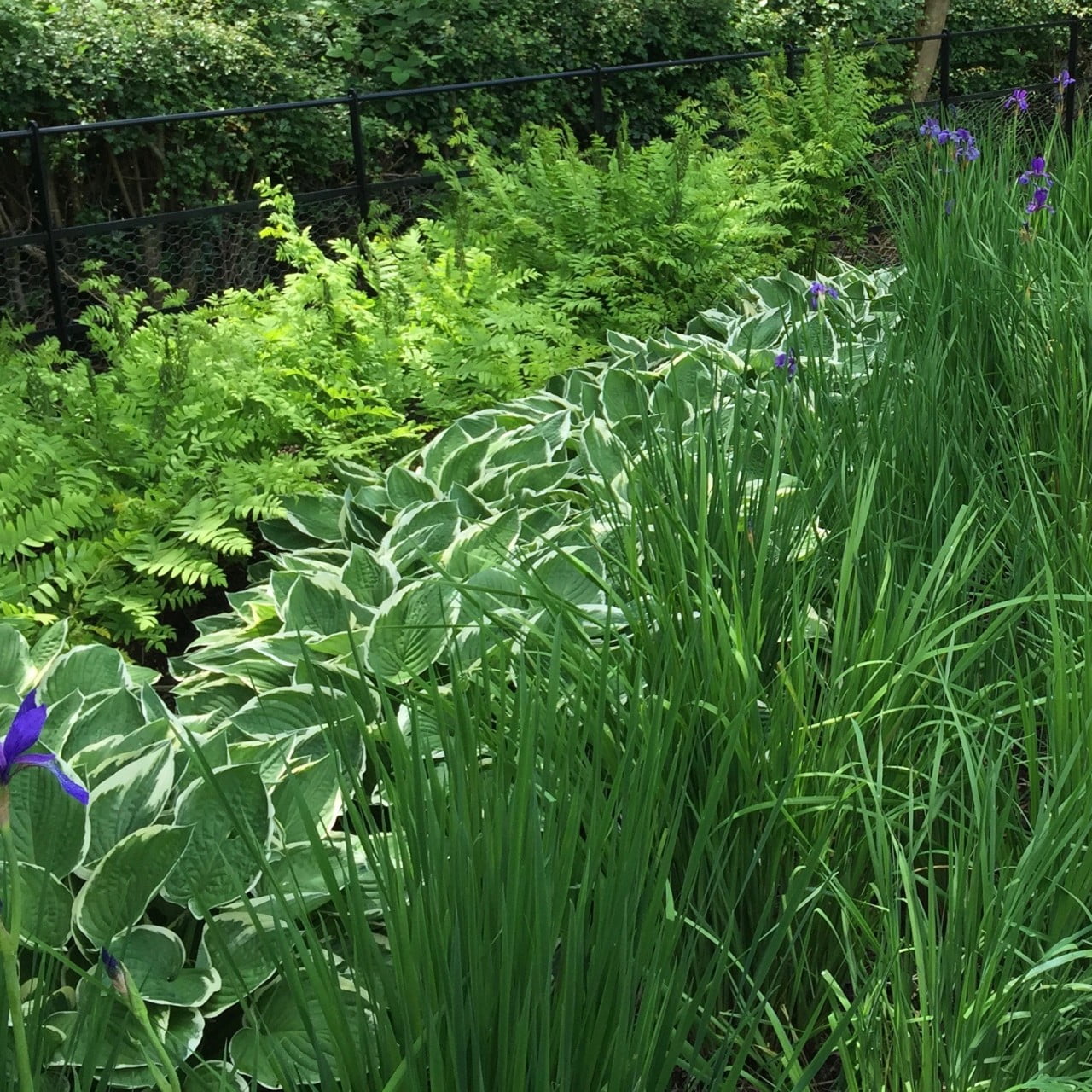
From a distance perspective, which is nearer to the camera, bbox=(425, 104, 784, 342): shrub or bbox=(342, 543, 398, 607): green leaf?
bbox=(342, 543, 398, 607): green leaf

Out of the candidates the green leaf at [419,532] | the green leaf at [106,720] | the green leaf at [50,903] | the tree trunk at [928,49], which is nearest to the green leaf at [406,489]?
the green leaf at [419,532]

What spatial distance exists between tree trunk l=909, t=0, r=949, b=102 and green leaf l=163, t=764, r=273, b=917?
9.48 meters

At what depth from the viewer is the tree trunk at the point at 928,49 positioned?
398 inches

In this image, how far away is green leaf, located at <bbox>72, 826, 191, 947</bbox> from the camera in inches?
61.0

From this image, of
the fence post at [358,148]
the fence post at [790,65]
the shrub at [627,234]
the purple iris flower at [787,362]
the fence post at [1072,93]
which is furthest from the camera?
the fence post at [1072,93]

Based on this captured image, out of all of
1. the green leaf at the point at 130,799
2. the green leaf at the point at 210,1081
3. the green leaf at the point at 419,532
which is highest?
the green leaf at the point at 130,799

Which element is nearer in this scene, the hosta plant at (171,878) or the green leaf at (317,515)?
the hosta plant at (171,878)

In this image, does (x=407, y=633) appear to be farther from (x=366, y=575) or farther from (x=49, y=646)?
(x=49, y=646)

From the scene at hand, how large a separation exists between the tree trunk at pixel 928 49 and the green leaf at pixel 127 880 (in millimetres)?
9632

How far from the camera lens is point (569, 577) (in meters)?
2.41

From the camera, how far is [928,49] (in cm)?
1084

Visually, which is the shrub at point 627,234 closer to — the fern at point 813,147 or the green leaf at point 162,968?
the fern at point 813,147

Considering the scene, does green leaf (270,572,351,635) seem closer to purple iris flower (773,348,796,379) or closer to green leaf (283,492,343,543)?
green leaf (283,492,343,543)

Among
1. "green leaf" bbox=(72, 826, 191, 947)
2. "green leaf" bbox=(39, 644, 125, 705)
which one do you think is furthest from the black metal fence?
"green leaf" bbox=(72, 826, 191, 947)
